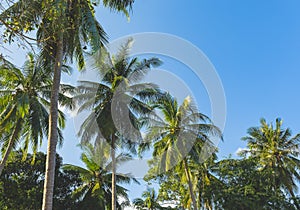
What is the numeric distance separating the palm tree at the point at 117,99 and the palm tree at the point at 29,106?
45.9 inches

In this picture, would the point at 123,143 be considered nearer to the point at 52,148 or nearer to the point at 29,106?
the point at 29,106

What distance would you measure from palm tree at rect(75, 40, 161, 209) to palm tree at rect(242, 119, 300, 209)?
10020 mm

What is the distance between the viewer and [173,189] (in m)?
21.0

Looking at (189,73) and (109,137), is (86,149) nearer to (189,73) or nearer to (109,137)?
(109,137)

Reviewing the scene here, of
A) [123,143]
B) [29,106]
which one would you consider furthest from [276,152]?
[29,106]

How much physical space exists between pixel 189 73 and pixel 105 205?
11.8 meters

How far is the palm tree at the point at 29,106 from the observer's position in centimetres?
1372

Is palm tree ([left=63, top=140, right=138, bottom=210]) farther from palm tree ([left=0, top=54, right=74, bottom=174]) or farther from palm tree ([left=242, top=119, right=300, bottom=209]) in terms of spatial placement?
palm tree ([left=242, top=119, right=300, bottom=209])

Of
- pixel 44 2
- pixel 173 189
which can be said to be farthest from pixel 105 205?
pixel 44 2

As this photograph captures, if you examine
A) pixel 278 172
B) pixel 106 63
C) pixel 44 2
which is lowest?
pixel 44 2

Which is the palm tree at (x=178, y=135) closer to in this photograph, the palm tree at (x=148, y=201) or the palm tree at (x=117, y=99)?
the palm tree at (x=117, y=99)

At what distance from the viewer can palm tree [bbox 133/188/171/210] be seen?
21.9m

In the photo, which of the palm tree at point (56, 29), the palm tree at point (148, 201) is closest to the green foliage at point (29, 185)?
the palm tree at point (148, 201)

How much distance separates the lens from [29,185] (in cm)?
1916
